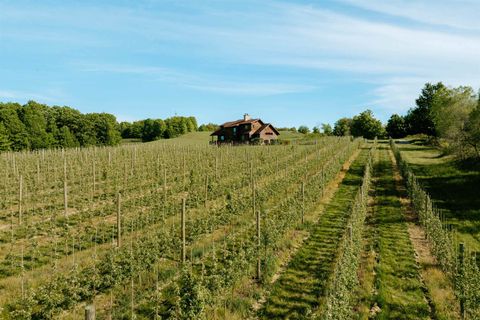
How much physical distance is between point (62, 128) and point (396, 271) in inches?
2785

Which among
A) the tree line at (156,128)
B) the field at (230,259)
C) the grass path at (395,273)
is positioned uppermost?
the tree line at (156,128)

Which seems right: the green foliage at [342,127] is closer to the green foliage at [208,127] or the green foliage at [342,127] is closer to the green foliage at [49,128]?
the green foliage at [208,127]

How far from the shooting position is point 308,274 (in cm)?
1119

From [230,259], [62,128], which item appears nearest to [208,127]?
[62,128]

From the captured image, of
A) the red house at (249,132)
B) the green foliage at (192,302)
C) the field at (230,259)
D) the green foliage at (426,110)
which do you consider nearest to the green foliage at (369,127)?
the green foliage at (426,110)

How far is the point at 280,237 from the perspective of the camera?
13.8 metres

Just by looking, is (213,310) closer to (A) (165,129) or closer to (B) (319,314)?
(B) (319,314)

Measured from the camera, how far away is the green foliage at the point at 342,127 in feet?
392

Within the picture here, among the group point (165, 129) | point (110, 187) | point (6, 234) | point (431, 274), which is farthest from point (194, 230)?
point (165, 129)

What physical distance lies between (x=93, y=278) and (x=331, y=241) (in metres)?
9.27

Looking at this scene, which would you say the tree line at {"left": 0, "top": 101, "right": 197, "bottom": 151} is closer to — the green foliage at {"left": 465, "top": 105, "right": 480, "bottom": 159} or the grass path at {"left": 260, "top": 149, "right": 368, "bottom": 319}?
the grass path at {"left": 260, "top": 149, "right": 368, "bottom": 319}

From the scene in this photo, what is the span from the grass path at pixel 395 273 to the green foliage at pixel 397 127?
263 feet

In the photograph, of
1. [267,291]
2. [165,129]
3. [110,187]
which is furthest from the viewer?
[165,129]

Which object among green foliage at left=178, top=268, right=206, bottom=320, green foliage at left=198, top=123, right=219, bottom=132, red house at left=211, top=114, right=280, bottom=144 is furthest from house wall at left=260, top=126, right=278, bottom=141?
green foliage at left=198, top=123, right=219, bottom=132
